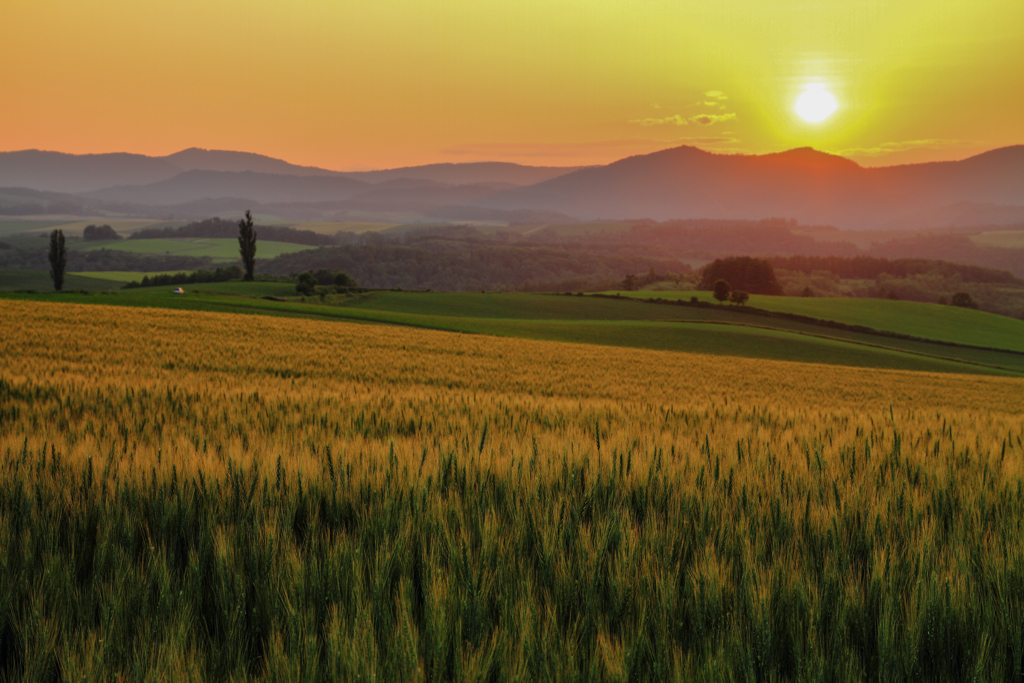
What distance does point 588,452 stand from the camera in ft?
11.9

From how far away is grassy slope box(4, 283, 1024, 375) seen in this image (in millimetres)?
53000

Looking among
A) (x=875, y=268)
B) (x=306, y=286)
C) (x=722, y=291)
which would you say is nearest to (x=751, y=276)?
(x=722, y=291)

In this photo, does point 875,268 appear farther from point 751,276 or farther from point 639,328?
point 639,328

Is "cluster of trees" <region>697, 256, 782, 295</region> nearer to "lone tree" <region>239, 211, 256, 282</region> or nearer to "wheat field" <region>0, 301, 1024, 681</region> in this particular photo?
"lone tree" <region>239, 211, 256, 282</region>

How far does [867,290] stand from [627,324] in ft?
460

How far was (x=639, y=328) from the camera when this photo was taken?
6175 centimetres

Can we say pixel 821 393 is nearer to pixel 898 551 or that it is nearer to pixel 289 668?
pixel 898 551

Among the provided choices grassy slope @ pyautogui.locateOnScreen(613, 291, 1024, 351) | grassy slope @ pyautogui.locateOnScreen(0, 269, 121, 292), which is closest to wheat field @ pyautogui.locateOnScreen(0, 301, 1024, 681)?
grassy slope @ pyautogui.locateOnScreen(613, 291, 1024, 351)

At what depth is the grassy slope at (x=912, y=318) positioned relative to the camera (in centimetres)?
7869

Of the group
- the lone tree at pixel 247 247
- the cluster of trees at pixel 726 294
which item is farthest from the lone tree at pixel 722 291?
→ the lone tree at pixel 247 247

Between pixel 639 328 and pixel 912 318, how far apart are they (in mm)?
57546

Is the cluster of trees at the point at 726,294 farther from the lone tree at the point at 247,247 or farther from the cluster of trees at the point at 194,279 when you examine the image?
the cluster of trees at the point at 194,279

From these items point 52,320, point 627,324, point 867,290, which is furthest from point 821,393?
point 867,290

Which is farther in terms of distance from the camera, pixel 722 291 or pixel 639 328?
pixel 722 291
